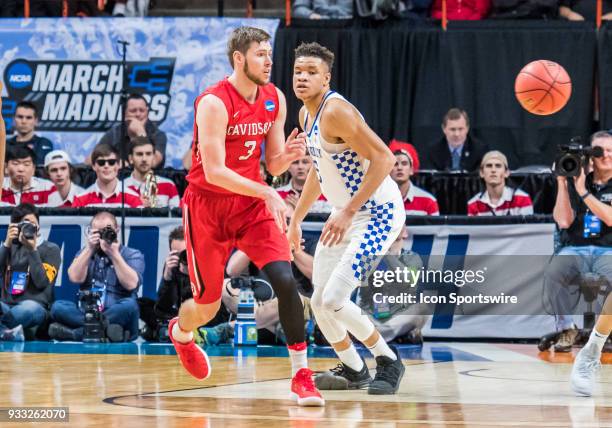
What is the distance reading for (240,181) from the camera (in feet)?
19.4

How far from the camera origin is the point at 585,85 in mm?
12539

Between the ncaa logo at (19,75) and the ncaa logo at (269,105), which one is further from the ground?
the ncaa logo at (19,75)

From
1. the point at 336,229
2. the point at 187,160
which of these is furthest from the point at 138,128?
the point at 336,229

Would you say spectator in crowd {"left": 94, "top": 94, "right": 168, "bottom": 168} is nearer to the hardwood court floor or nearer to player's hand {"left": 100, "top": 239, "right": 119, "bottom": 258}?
player's hand {"left": 100, "top": 239, "right": 119, "bottom": 258}

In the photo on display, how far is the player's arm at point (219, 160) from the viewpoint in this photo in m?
5.75

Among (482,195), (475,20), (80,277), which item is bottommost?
(80,277)

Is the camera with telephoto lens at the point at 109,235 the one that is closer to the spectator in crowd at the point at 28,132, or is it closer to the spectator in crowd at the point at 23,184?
the spectator in crowd at the point at 23,184

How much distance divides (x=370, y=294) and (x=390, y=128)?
304 cm

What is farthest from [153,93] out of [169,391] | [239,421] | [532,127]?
[239,421]

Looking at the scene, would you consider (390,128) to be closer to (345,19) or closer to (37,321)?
(345,19)

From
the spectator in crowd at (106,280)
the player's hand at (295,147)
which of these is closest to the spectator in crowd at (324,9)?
the spectator in crowd at (106,280)

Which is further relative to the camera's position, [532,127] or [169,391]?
[532,127]

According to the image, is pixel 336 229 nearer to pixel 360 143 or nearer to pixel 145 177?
pixel 360 143

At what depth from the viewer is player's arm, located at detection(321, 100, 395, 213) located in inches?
238
